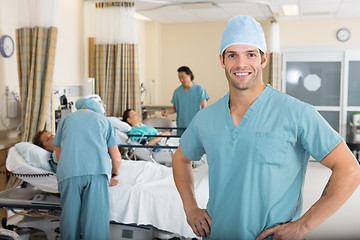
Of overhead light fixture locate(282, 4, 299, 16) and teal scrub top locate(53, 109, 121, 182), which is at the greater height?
overhead light fixture locate(282, 4, 299, 16)

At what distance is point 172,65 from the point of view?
336 inches

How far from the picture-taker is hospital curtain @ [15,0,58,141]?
4297mm

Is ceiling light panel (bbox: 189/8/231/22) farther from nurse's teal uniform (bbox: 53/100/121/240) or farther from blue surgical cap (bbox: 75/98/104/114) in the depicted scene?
nurse's teal uniform (bbox: 53/100/121/240)

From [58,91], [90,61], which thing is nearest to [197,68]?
[90,61]

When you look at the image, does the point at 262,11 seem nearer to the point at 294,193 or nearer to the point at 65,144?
the point at 65,144

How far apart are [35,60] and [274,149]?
140 inches

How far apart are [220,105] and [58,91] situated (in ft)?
12.9

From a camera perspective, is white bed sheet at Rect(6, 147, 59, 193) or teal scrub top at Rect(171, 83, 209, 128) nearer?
white bed sheet at Rect(6, 147, 59, 193)

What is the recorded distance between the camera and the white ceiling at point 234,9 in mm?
5988

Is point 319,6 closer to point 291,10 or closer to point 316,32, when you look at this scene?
point 291,10

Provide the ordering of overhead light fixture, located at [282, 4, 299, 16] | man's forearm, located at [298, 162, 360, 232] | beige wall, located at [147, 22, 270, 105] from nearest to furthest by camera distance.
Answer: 1. man's forearm, located at [298, 162, 360, 232]
2. overhead light fixture, located at [282, 4, 299, 16]
3. beige wall, located at [147, 22, 270, 105]

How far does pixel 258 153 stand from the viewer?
1.36 meters

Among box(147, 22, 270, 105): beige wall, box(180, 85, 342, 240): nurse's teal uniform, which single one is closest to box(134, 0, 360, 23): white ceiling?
box(147, 22, 270, 105): beige wall

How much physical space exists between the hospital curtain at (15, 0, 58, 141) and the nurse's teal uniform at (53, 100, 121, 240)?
1488mm
